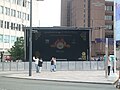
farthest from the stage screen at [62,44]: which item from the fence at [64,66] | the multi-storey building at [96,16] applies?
the multi-storey building at [96,16]

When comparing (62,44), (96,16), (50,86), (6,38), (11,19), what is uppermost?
(96,16)

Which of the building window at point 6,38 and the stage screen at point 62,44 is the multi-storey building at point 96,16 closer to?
the building window at point 6,38

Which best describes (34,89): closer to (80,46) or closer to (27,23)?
(80,46)

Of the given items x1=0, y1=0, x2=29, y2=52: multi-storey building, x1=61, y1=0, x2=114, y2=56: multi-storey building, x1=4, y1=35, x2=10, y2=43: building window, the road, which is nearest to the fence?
the road

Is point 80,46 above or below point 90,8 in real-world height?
below

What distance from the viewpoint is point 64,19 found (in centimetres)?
16262

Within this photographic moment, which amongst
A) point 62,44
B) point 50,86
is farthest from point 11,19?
point 50,86

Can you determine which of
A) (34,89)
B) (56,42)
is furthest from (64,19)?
(34,89)

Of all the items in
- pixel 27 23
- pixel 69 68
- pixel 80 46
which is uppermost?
pixel 27 23

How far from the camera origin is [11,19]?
96.4m

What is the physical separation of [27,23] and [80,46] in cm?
6032

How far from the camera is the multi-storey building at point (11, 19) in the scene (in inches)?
3629

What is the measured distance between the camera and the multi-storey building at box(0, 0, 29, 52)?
3629 inches

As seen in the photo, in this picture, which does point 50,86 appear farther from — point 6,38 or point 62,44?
point 6,38
